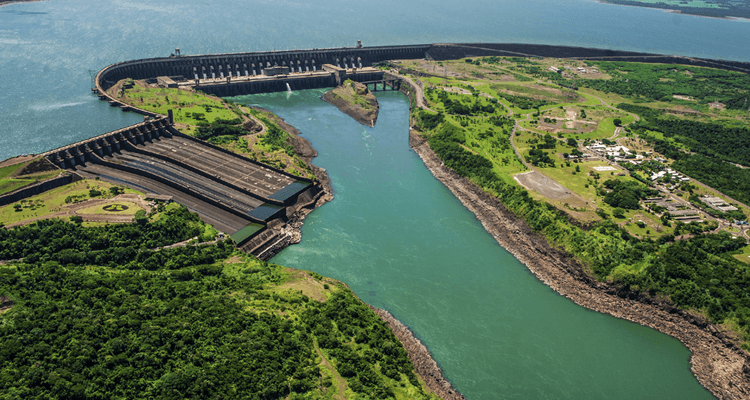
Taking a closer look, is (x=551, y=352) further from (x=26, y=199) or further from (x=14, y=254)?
(x=26, y=199)

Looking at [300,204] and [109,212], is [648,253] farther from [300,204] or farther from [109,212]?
[109,212]

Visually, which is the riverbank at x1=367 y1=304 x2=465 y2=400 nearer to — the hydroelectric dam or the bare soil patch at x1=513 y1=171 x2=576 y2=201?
the hydroelectric dam

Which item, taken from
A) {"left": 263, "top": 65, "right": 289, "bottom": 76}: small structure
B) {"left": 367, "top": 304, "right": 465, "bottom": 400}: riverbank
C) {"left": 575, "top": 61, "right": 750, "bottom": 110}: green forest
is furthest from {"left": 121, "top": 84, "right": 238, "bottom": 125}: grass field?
{"left": 575, "top": 61, "right": 750, "bottom": 110}: green forest

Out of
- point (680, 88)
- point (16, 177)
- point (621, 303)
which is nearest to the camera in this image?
point (621, 303)

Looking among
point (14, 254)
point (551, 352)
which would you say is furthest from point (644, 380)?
point (14, 254)

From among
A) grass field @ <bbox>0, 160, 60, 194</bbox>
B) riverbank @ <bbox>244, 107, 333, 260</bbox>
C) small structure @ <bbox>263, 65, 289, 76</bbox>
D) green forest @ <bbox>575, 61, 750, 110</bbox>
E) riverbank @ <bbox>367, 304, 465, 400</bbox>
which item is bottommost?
riverbank @ <bbox>367, 304, 465, 400</bbox>

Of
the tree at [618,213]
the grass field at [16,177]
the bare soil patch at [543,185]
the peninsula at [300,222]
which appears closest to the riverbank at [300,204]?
the peninsula at [300,222]

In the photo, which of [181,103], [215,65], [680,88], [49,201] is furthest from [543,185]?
[215,65]

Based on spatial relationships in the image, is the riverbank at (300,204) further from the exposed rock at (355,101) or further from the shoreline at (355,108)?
the exposed rock at (355,101)
